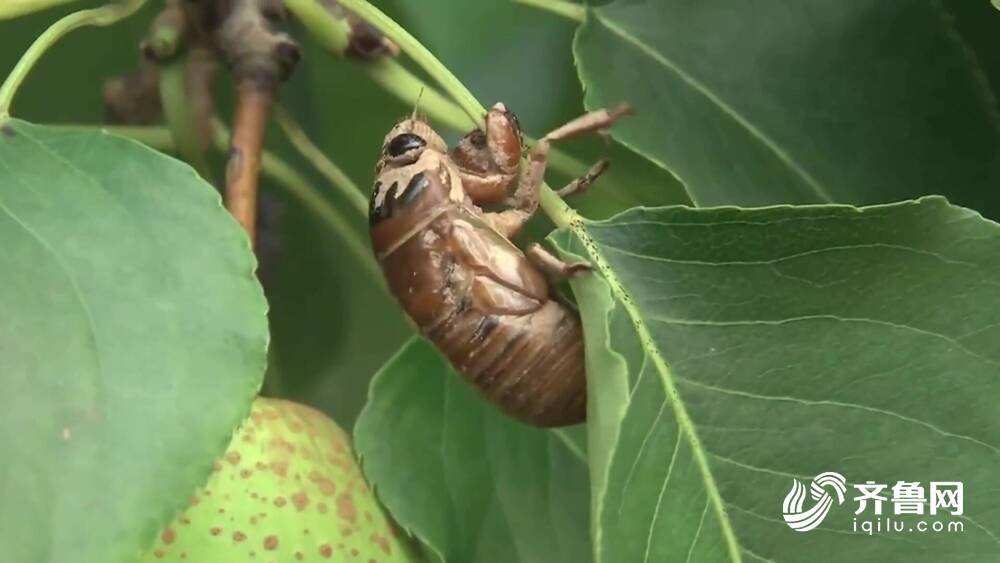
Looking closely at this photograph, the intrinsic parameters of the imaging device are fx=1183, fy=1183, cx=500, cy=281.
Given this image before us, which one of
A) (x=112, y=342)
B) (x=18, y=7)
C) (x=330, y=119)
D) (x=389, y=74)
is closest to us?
(x=112, y=342)

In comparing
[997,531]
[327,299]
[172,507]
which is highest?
[997,531]

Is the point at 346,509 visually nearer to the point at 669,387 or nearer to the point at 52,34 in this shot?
the point at 669,387

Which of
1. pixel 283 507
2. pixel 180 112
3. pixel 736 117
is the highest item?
pixel 736 117

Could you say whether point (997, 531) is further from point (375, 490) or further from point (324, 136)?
point (324, 136)

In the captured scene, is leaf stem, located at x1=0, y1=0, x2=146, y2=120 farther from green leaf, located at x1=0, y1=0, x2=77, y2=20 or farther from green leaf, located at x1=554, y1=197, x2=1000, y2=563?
green leaf, located at x1=554, y1=197, x2=1000, y2=563

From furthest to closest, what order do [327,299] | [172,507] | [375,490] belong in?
[327,299] < [375,490] < [172,507]

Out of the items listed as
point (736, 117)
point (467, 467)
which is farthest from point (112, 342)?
point (736, 117)

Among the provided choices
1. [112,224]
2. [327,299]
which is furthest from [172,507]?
[327,299]

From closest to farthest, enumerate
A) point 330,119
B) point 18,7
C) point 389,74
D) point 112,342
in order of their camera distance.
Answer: point 112,342 < point 18,7 < point 389,74 < point 330,119

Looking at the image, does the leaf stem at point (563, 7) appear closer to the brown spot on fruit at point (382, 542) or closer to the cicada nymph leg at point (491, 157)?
the cicada nymph leg at point (491, 157)
